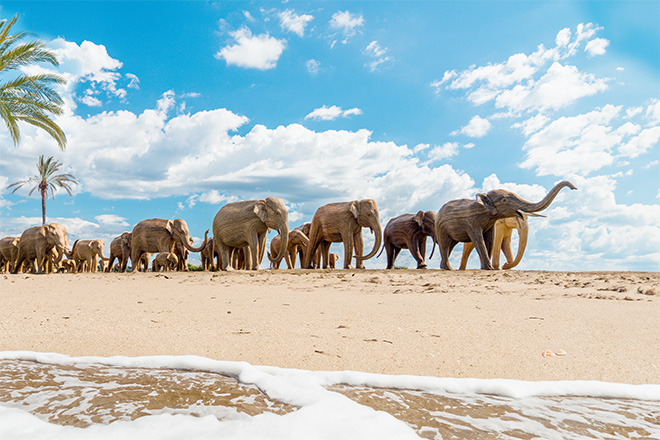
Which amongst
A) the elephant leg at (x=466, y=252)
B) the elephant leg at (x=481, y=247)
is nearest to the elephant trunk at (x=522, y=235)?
the elephant leg at (x=466, y=252)

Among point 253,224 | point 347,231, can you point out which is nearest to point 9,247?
point 253,224

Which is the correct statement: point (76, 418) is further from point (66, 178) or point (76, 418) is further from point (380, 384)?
point (66, 178)

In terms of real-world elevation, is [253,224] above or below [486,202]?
below

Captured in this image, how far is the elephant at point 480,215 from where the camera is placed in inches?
461

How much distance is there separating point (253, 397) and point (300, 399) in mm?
275

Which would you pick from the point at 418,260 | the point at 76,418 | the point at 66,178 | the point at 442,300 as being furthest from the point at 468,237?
the point at 66,178

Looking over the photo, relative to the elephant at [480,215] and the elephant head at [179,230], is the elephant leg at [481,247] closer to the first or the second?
the elephant at [480,215]

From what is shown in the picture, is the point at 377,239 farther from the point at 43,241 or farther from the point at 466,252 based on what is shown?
the point at 43,241

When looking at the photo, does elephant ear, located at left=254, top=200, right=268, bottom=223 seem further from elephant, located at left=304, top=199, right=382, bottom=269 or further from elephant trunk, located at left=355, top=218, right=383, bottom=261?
elephant trunk, located at left=355, top=218, right=383, bottom=261

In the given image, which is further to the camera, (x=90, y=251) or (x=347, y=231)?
(x=90, y=251)

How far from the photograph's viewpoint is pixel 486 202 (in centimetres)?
1209

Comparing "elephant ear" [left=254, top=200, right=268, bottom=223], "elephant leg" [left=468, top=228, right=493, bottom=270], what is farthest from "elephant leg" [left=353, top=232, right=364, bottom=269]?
"elephant leg" [left=468, top=228, right=493, bottom=270]

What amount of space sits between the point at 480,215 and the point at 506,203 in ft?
2.47

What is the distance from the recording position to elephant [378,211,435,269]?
1603 centimetres
